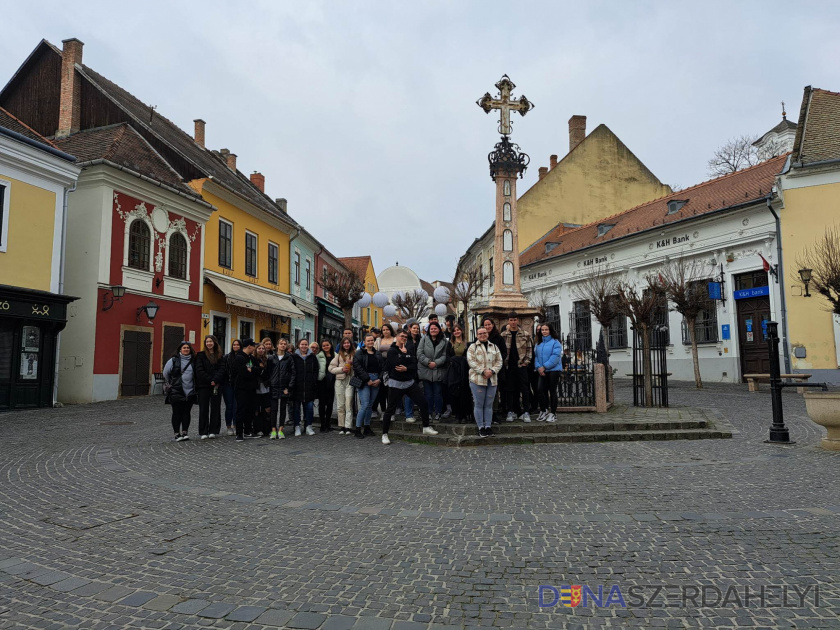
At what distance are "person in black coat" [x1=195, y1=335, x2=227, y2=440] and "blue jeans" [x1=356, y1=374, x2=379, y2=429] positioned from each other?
7.83ft

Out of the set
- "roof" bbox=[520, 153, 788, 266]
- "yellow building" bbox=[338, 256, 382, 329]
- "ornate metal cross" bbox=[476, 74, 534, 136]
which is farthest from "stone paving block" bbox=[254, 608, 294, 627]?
"yellow building" bbox=[338, 256, 382, 329]

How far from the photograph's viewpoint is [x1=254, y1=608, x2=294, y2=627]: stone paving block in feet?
10.3

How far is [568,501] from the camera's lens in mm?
5504

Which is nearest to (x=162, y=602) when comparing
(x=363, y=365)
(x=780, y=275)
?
(x=363, y=365)

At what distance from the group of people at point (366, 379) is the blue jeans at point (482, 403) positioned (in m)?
0.02

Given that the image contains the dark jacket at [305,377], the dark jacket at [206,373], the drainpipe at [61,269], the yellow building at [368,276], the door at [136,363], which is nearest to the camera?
the dark jacket at [206,373]

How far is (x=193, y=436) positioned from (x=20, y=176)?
9.91m

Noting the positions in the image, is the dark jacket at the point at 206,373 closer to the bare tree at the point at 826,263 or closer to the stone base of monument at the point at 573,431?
the stone base of monument at the point at 573,431

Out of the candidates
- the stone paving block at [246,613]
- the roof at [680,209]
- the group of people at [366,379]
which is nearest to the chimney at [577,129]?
the roof at [680,209]

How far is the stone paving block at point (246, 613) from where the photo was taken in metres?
3.20

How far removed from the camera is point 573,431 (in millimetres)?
9297

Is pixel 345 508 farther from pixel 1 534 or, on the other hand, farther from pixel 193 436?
pixel 193 436

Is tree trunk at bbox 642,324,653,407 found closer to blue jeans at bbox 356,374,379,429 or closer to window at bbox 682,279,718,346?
blue jeans at bbox 356,374,379,429

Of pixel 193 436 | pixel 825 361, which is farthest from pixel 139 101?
pixel 825 361
